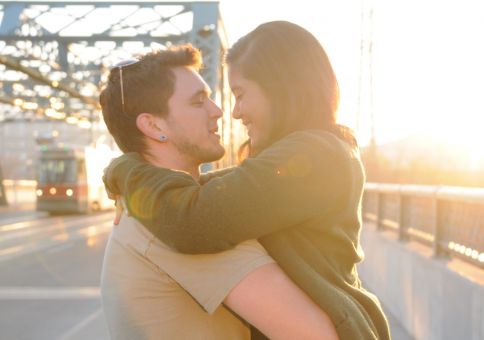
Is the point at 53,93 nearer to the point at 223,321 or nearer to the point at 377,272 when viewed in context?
the point at 377,272

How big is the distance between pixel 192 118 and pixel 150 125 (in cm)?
13

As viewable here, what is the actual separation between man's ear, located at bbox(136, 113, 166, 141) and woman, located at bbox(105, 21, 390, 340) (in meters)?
0.08

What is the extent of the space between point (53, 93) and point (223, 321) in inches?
1558

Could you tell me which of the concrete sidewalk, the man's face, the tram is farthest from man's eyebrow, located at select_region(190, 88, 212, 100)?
the tram

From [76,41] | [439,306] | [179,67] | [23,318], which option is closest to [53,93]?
[76,41]

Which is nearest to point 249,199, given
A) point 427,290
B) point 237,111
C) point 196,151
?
point 196,151

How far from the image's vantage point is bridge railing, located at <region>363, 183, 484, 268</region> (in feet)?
16.1

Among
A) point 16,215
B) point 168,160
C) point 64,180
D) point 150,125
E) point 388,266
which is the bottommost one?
point 16,215

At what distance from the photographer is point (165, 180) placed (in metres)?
1.93

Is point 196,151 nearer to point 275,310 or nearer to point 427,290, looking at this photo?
point 275,310

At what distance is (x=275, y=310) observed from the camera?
5.82ft

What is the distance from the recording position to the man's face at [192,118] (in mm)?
2127

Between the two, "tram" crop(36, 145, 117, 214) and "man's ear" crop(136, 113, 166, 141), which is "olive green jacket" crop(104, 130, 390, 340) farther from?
"tram" crop(36, 145, 117, 214)

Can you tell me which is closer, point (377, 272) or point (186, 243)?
point (186, 243)
